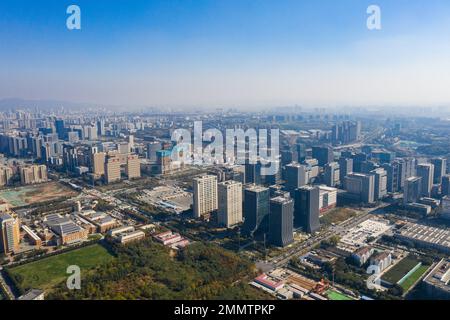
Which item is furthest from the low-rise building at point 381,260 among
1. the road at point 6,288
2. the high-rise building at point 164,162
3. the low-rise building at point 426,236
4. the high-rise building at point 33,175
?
the high-rise building at point 33,175

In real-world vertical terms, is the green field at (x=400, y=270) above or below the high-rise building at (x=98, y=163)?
below

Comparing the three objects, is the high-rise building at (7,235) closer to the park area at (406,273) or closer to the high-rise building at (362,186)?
the park area at (406,273)

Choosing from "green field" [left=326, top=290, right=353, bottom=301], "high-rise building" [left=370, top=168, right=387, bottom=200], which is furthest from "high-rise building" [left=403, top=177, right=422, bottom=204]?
"green field" [left=326, top=290, right=353, bottom=301]

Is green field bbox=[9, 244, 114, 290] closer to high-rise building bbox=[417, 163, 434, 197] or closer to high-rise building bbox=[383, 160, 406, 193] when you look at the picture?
high-rise building bbox=[383, 160, 406, 193]

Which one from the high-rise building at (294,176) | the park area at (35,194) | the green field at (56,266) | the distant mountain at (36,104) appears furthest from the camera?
the distant mountain at (36,104)

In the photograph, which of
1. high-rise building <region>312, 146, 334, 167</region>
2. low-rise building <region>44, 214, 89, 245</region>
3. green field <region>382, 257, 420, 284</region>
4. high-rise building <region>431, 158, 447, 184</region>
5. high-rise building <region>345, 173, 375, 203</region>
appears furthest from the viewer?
high-rise building <region>312, 146, 334, 167</region>
